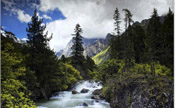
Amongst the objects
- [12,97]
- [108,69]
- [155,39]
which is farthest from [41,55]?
[155,39]

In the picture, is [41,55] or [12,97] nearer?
[12,97]

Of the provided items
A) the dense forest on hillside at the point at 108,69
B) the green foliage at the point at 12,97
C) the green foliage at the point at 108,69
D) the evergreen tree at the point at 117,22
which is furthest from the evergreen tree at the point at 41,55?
the evergreen tree at the point at 117,22

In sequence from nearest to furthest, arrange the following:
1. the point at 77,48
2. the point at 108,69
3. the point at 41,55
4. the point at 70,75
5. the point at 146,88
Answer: the point at 146,88
the point at 41,55
the point at 108,69
the point at 70,75
the point at 77,48

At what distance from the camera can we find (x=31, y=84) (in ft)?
→ 43.1

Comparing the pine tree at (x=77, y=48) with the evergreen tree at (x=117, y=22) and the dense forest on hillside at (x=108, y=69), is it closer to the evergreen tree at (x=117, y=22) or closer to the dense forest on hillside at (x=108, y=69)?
the dense forest on hillside at (x=108, y=69)

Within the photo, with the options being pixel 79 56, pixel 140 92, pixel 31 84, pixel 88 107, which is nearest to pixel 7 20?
pixel 31 84

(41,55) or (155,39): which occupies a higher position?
(155,39)

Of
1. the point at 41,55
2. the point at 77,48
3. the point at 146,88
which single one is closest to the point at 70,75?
the point at 41,55

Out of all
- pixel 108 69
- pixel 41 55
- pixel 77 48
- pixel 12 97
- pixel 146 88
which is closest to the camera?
pixel 12 97

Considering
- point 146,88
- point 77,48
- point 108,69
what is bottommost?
point 146,88

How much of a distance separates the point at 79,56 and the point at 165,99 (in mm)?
26524

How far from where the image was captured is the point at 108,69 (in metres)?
18.1

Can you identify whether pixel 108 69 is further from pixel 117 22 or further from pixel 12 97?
pixel 12 97

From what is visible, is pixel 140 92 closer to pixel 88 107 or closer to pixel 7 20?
pixel 88 107
